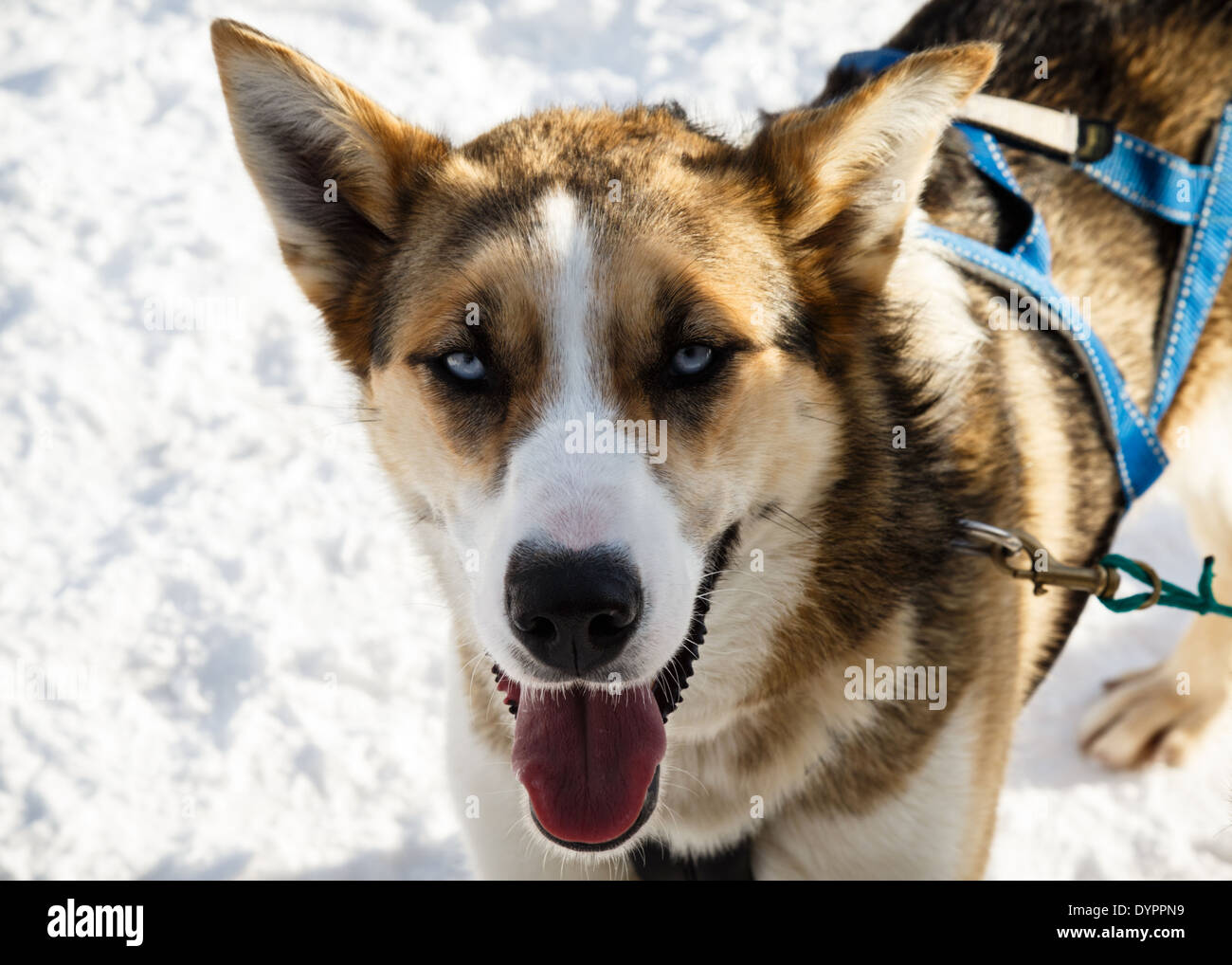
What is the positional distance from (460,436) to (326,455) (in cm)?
243

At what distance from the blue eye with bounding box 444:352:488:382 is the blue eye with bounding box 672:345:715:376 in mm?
351

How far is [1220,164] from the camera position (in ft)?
8.61

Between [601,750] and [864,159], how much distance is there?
4.05 ft

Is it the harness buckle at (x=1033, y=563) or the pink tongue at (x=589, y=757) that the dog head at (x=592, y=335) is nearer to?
the pink tongue at (x=589, y=757)

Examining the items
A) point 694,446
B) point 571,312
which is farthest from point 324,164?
point 694,446

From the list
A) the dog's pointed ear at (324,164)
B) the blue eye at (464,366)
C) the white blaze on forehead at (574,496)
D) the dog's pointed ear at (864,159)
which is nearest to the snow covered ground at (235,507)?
the dog's pointed ear at (324,164)

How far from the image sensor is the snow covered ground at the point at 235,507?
3213mm

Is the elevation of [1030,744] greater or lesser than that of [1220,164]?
lesser

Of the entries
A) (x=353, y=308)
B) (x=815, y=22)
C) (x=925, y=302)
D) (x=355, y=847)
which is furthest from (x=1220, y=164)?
(x=815, y=22)

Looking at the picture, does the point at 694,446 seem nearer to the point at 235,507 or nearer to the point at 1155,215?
the point at 1155,215

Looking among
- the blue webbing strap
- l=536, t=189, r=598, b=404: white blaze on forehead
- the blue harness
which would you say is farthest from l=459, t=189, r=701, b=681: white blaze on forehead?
the blue webbing strap

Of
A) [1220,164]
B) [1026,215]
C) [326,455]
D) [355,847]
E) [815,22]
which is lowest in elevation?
[355,847]

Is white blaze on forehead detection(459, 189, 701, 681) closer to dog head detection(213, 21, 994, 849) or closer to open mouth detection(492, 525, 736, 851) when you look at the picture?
dog head detection(213, 21, 994, 849)
